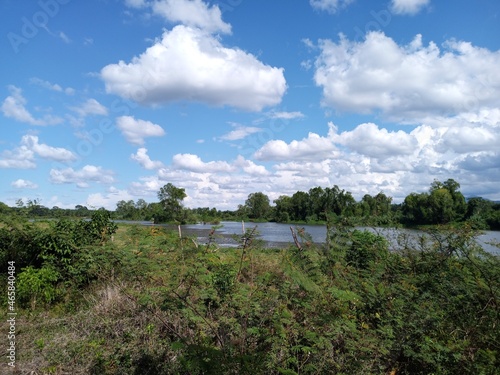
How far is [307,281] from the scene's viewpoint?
10.3 ft

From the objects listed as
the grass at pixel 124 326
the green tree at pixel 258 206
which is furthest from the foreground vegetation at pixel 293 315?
the green tree at pixel 258 206

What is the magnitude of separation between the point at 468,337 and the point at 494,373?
44cm

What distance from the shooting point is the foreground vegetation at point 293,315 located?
3.33m

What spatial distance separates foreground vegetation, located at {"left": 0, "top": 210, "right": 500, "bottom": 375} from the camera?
3.33 metres

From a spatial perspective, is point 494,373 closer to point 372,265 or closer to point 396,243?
point 372,265

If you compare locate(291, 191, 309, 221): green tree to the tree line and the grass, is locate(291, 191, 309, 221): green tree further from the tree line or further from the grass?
the grass

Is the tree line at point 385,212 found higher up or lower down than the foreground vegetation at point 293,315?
higher up

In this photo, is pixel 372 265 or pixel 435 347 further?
pixel 372 265

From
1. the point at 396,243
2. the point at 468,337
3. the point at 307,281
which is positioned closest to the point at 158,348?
the point at 307,281

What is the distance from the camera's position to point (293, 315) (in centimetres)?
375

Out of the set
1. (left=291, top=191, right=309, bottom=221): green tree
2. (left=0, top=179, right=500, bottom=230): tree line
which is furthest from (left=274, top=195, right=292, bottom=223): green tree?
(left=0, top=179, right=500, bottom=230): tree line

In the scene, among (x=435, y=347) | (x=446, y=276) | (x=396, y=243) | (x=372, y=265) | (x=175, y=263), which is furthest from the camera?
(x=396, y=243)

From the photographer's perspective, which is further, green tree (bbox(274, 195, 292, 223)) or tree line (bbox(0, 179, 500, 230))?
green tree (bbox(274, 195, 292, 223))

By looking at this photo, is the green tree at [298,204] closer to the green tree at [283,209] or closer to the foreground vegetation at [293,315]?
the green tree at [283,209]
